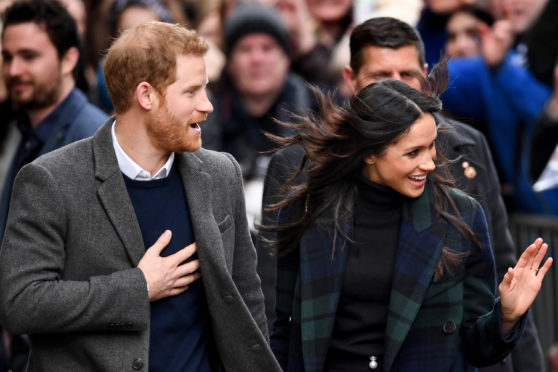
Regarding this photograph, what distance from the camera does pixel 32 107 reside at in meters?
6.54

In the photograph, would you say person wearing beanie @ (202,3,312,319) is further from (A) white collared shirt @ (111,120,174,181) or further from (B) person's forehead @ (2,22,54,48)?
(A) white collared shirt @ (111,120,174,181)

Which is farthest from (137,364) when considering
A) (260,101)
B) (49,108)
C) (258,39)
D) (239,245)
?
(258,39)

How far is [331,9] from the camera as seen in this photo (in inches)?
439

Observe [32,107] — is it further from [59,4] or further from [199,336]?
[199,336]

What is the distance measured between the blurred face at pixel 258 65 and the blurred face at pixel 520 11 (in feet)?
6.21

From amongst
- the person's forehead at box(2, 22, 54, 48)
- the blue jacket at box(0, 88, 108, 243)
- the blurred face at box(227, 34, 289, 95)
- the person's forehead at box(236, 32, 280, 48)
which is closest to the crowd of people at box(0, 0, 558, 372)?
the blue jacket at box(0, 88, 108, 243)

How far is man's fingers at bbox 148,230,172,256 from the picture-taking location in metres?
4.59

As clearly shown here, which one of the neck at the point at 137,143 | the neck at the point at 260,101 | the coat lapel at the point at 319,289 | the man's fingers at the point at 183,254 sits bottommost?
the neck at the point at 260,101

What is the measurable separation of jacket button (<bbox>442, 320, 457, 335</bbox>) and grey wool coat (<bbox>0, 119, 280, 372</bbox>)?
740mm

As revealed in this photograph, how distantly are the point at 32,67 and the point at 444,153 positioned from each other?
250cm

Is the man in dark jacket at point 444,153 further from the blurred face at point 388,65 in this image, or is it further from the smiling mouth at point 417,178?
the smiling mouth at point 417,178

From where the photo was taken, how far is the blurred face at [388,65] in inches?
233

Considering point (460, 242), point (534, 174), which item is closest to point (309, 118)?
point (460, 242)

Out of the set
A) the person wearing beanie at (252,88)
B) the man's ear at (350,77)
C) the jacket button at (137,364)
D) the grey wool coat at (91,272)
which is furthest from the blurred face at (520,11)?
the jacket button at (137,364)
